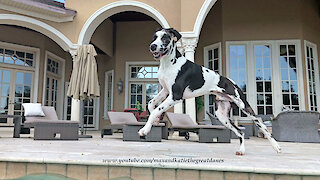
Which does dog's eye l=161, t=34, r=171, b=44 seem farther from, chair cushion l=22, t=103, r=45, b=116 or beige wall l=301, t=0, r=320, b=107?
beige wall l=301, t=0, r=320, b=107

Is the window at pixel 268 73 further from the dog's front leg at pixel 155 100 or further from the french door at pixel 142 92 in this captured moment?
the dog's front leg at pixel 155 100

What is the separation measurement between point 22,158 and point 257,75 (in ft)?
25.1

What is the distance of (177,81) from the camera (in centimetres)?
259

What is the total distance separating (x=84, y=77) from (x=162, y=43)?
13.7ft

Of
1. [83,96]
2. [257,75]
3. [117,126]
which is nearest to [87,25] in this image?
[83,96]

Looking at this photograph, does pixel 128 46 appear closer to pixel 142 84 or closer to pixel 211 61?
pixel 142 84

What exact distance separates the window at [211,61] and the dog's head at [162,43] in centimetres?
641

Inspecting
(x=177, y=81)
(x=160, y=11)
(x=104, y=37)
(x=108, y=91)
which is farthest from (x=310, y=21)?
(x=108, y=91)

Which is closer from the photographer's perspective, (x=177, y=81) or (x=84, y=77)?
(x=177, y=81)

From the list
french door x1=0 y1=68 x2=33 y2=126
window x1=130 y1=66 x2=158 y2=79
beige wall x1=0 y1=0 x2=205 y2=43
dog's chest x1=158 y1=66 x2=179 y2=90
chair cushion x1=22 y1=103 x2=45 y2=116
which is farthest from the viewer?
window x1=130 y1=66 x2=158 y2=79

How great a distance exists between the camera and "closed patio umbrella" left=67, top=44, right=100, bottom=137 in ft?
19.9

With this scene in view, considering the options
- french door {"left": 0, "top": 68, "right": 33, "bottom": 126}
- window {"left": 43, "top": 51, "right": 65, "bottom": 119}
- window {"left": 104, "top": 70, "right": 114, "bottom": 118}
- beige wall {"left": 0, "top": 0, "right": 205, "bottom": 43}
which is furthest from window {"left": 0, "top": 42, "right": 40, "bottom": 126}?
window {"left": 104, "top": 70, "right": 114, "bottom": 118}

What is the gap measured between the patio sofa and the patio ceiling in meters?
6.69

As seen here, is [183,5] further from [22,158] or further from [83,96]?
[22,158]
